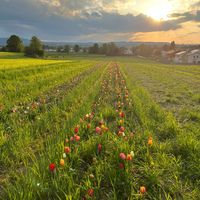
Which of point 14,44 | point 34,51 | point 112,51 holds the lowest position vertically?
point 34,51

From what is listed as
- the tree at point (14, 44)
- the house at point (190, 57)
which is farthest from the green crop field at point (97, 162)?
the tree at point (14, 44)

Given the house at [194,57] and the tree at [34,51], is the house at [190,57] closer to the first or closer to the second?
the house at [194,57]

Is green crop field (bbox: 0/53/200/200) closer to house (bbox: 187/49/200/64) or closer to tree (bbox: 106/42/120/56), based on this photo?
house (bbox: 187/49/200/64)

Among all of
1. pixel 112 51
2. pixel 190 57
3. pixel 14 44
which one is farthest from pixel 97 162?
pixel 112 51

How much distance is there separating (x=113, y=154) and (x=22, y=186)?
4.81 ft

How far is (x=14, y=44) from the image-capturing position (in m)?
83.2

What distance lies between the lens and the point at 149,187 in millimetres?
3027

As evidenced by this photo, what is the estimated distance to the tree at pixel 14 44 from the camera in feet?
272

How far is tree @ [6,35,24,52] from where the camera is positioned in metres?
82.8

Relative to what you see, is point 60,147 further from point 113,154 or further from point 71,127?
point 71,127

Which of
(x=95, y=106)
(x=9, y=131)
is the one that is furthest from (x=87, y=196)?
(x=95, y=106)

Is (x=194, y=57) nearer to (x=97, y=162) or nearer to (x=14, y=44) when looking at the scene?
(x=14, y=44)

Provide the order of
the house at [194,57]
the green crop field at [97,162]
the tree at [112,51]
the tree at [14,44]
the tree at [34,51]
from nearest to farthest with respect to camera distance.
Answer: the green crop field at [97,162], the tree at [34,51], the tree at [14,44], the house at [194,57], the tree at [112,51]

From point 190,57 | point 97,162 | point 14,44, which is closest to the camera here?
point 97,162
